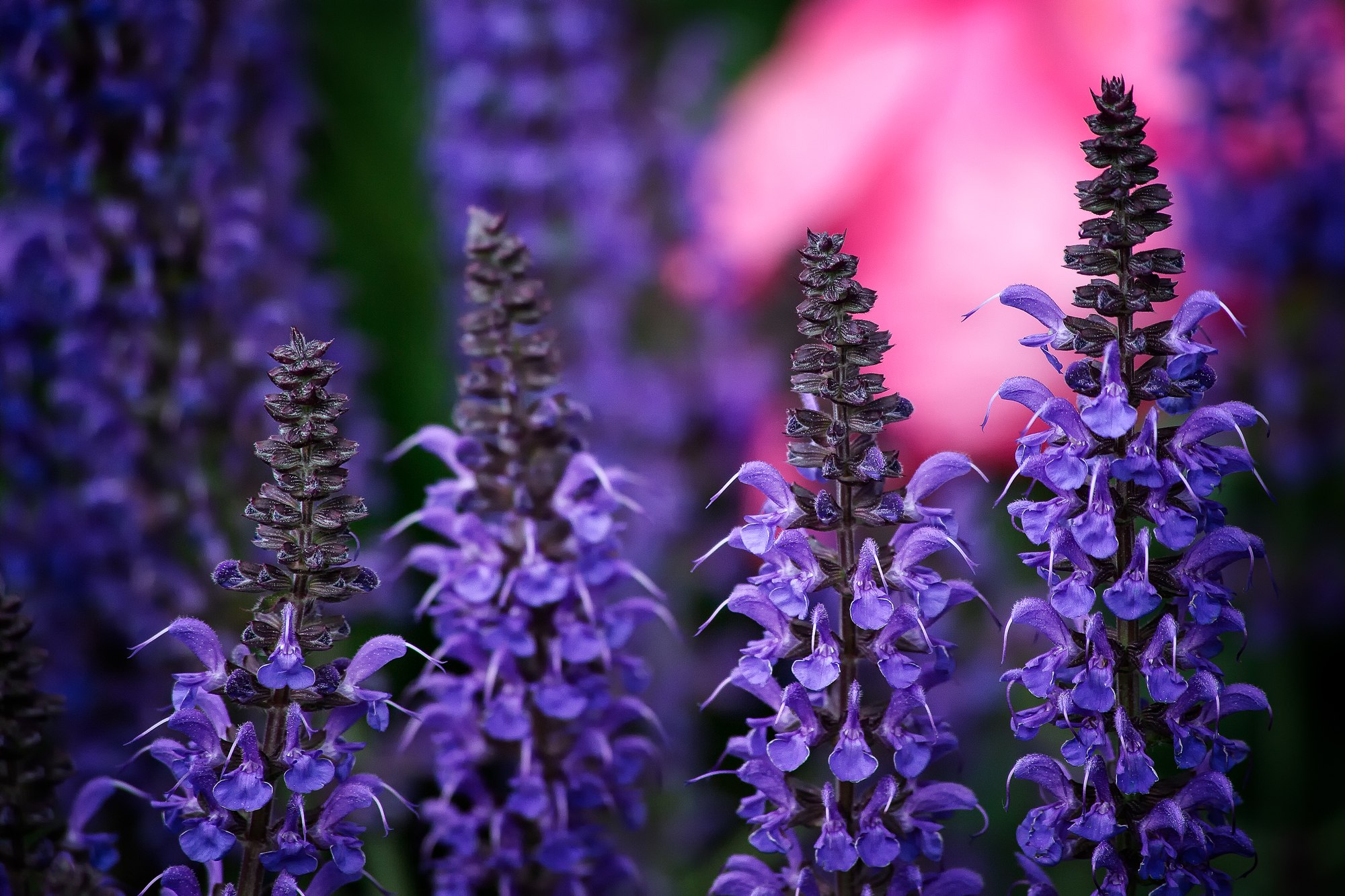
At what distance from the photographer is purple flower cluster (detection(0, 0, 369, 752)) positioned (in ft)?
4.29

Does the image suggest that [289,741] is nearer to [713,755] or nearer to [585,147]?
[713,755]

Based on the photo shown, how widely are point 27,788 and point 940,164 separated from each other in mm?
1584

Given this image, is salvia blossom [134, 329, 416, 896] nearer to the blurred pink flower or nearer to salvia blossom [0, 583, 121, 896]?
salvia blossom [0, 583, 121, 896]

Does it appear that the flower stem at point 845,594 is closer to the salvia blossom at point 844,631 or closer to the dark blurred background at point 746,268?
the salvia blossom at point 844,631

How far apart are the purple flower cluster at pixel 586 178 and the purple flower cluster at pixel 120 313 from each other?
0.49m

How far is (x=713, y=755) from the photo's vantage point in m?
1.53

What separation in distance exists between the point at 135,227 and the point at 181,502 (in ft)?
1.03

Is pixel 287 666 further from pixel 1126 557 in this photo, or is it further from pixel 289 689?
pixel 1126 557

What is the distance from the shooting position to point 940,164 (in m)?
1.94

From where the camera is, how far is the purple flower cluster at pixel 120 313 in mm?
1309

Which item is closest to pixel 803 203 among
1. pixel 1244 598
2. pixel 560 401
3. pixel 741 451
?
pixel 741 451

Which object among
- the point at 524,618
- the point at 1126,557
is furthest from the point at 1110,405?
the point at 524,618

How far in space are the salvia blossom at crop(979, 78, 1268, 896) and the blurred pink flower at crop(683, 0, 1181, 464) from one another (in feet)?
2.86

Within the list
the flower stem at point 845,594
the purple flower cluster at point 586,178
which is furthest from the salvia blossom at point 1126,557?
the purple flower cluster at point 586,178
